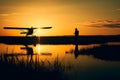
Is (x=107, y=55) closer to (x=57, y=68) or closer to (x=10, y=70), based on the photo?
(x=57, y=68)

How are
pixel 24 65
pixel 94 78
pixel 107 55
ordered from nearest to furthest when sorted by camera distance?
pixel 24 65, pixel 94 78, pixel 107 55

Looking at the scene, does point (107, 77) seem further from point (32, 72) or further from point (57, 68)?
point (32, 72)

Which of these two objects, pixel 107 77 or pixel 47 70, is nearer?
pixel 47 70

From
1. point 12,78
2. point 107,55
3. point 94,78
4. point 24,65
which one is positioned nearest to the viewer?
point 12,78

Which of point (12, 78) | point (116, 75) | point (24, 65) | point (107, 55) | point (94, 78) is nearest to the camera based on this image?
point (12, 78)

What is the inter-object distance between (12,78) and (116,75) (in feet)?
18.7

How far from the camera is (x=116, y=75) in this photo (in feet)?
50.8

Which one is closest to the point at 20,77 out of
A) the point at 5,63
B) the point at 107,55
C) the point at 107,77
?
the point at 5,63

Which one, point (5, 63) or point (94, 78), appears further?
point (94, 78)

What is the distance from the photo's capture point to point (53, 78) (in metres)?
13.0

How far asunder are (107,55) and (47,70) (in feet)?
43.4

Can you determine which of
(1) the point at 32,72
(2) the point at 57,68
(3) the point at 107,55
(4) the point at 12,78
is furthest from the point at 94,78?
(3) the point at 107,55

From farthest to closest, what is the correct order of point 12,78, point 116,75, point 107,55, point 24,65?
point 107,55 → point 116,75 → point 24,65 → point 12,78

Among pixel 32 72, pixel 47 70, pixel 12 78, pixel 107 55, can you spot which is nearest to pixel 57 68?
pixel 47 70
